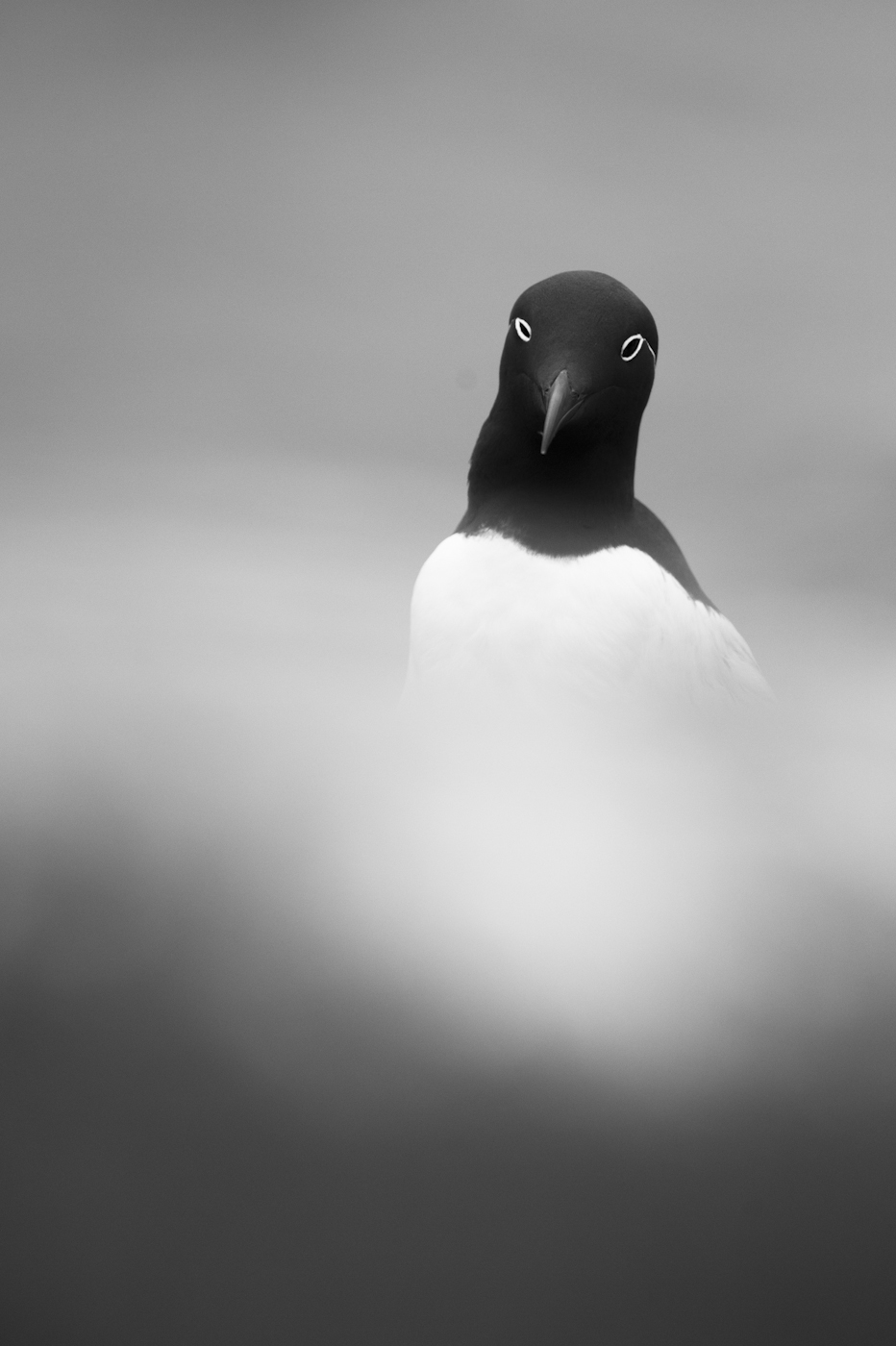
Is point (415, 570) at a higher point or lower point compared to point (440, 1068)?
higher

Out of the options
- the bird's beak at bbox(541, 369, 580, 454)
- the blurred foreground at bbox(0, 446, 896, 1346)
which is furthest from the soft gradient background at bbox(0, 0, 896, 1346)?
the bird's beak at bbox(541, 369, 580, 454)

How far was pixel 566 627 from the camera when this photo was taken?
55 centimetres

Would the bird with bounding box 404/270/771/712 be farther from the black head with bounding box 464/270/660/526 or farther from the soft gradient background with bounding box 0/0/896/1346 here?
the soft gradient background with bounding box 0/0/896/1346

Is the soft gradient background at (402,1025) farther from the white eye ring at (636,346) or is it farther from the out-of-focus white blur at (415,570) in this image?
the white eye ring at (636,346)

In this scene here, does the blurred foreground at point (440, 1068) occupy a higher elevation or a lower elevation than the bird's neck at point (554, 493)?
lower

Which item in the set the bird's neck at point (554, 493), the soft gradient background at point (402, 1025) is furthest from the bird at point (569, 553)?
the soft gradient background at point (402, 1025)

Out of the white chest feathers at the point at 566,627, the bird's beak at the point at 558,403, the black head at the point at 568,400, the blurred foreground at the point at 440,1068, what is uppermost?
the black head at the point at 568,400

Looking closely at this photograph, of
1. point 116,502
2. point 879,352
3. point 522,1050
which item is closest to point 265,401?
point 116,502

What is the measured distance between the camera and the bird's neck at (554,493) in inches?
22.6

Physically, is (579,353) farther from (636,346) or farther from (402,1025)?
(402,1025)

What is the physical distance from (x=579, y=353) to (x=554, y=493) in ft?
0.26

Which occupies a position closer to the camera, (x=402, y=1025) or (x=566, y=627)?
(x=402, y=1025)

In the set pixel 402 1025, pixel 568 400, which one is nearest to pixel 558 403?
pixel 568 400

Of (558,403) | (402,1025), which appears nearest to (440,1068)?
(402,1025)
